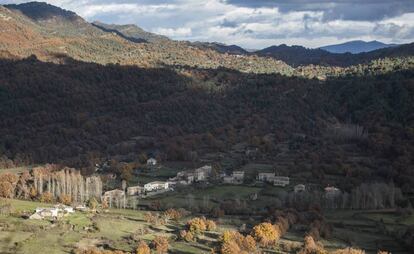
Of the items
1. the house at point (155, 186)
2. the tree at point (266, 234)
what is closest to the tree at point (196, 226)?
the tree at point (266, 234)

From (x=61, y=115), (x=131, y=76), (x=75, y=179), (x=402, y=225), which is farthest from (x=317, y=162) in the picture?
(x=131, y=76)

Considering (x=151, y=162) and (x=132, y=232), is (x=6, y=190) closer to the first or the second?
Answer: (x=132, y=232)

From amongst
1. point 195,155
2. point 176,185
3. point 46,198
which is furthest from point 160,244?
point 195,155

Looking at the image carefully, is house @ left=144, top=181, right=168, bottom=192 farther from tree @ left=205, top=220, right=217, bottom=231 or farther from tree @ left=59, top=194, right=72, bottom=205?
tree @ left=205, top=220, right=217, bottom=231

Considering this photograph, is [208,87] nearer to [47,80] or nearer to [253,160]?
[47,80]

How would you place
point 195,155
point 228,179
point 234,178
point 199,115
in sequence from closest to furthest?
point 228,179 → point 234,178 → point 195,155 → point 199,115

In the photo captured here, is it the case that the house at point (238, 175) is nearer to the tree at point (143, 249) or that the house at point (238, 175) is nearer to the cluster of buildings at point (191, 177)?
the cluster of buildings at point (191, 177)
